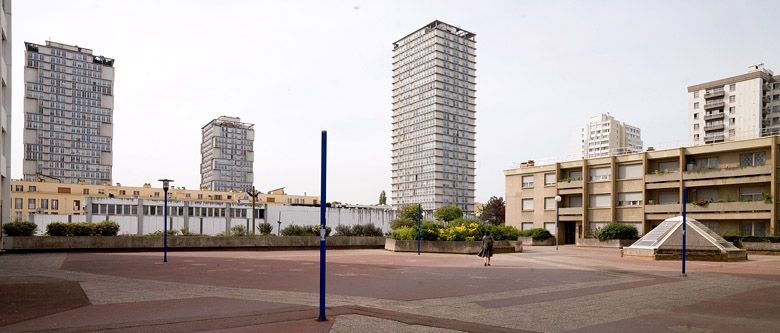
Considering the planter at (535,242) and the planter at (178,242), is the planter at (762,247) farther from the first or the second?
the planter at (178,242)

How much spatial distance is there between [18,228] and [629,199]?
1972 inches

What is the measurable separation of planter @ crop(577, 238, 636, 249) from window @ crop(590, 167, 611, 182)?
7.80 meters

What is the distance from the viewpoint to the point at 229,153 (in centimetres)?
19300

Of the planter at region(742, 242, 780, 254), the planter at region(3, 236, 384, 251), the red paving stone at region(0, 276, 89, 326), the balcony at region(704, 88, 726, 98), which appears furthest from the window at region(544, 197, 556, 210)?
the balcony at region(704, 88, 726, 98)

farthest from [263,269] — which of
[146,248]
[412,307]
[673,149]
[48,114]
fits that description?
[48,114]

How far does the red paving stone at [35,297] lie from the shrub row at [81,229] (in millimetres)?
17397

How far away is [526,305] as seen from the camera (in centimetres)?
1230

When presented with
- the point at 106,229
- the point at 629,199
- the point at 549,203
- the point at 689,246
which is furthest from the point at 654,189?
the point at 106,229

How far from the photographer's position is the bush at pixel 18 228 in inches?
1200

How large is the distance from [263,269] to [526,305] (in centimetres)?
1177

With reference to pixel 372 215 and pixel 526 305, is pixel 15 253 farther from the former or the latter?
pixel 372 215

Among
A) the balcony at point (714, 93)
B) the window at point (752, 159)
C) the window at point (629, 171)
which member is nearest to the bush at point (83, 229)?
the window at point (629, 171)

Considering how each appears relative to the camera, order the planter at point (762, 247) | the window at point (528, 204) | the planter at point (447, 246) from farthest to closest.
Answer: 1. the window at point (528, 204)
2. the planter at point (762, 247)
3. the planter at point (447, 246)

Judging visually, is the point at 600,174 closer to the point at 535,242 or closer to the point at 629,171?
the point at 629,171
